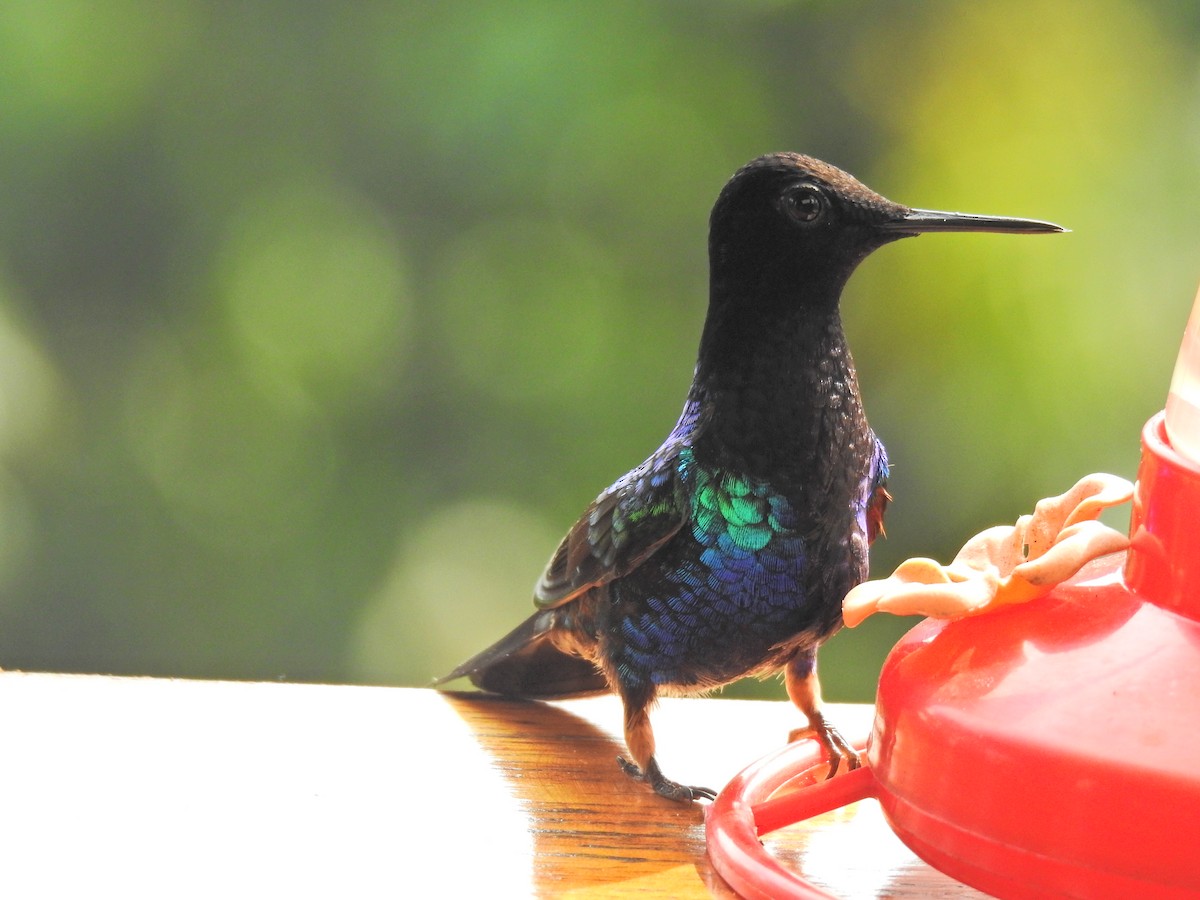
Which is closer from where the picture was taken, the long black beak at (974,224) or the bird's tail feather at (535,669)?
the long black beak at (974,224)

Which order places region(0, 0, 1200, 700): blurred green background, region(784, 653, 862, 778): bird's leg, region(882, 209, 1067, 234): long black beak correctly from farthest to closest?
region(0, 0, 1200, 700): blurred green background < region(784, 653, 862, 778): bird's leg < region(882, 209, 1067, 234): long black beak

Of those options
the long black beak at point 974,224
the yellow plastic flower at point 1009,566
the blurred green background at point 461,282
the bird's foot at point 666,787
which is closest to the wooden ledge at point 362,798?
the bird's foot at point 666,787

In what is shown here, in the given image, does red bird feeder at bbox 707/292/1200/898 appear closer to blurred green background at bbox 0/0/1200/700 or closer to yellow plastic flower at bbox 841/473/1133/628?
yellow plastic flower at bbox 841/473/1133/628

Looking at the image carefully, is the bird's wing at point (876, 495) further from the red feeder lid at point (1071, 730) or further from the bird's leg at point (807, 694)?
the red feeder lid at point (1071, 730)

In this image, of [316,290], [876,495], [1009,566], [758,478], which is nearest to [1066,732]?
[1009,566]

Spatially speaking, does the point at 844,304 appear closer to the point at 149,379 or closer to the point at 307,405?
the point at 307,405

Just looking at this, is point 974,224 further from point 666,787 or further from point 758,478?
point 666,787

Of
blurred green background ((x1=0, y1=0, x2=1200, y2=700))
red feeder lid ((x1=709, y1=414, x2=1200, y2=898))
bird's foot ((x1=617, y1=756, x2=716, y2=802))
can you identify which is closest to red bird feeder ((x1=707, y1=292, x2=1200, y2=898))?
red feeder lid ((x1=709, y1=414, x2=1200, y2=898))

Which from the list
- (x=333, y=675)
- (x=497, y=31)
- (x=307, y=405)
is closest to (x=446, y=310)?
(x=307, y=405)
